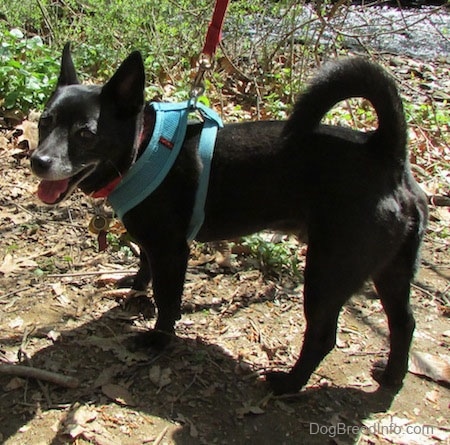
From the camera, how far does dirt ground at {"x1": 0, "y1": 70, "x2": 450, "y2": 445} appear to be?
2.52 m

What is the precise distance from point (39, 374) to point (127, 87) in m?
1.33

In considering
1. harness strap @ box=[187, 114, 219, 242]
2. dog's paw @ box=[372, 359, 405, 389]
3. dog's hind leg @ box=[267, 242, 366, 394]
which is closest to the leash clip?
harness strap @ box=[187, 114, 219, 242]

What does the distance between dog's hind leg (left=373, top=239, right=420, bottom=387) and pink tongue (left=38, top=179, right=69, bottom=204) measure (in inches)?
57.8

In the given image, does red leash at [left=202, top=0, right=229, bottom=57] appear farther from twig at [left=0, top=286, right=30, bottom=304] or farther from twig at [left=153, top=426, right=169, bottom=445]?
twig at [left=153, top=426, right=169, bottom=445]

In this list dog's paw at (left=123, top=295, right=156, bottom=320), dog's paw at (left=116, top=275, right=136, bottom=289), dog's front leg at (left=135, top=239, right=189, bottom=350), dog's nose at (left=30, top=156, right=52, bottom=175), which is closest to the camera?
dog's nose at (left=30, top=156, right=52, bottom=175)

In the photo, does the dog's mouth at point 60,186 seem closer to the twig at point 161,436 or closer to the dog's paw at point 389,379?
the twig at point 161,436

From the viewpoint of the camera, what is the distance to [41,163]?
2.40 m

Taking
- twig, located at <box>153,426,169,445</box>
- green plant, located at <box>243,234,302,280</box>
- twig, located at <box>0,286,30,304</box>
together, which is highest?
green plant, located at <box>243,234,302,280</box>

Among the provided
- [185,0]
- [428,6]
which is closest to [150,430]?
[185,0]

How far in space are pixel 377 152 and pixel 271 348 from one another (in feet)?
3.78

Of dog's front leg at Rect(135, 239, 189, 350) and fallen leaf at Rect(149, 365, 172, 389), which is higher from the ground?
dog's front leg at Rect(135, 239, 189, 350)

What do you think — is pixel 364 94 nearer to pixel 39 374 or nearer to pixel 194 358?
pixel 194 358

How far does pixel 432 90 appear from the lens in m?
6.68

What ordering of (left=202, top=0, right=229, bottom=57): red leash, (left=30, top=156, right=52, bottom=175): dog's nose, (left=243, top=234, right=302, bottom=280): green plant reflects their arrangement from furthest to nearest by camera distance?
(left=243, top=234, right=302, bottom=280): green plant, (left=202, top=0, right=229, bottom=57): red leash, (left=30, top=156, right=52, bottom=175): dog's nose
